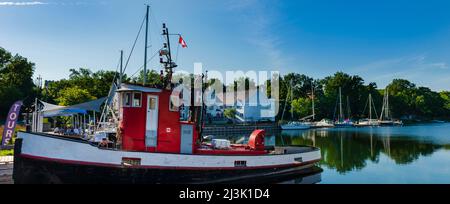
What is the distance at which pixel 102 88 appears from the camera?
185 feet

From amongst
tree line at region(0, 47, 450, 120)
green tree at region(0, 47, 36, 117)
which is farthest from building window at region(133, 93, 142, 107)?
green tree at region(0, 47, 36, 117)

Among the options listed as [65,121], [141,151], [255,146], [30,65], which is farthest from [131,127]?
[30,65]

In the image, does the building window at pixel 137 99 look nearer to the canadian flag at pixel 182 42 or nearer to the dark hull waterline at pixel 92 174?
the dark hull waterline at pixel 92 174

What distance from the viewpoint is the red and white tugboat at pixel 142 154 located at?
12086 mm

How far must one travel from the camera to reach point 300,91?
105188mm

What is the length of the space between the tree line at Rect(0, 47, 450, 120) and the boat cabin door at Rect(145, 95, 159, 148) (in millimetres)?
31178

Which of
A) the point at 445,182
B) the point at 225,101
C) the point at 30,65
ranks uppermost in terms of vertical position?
the point at 30,65

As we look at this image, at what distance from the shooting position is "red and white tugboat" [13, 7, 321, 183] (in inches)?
476

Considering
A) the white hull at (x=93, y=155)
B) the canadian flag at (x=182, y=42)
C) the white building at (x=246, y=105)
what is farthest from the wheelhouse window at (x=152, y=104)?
the white building at (x=246, y=105)

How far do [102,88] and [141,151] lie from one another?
47.6m

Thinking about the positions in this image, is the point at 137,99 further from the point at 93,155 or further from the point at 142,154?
the point at 93,155

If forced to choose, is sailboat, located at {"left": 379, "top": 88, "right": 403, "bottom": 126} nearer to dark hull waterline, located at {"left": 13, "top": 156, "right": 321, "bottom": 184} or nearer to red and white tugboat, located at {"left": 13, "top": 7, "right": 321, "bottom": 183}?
red and white tugboat, located at {"left": 13, "top": 7, "right": 321, "bottom": 183}

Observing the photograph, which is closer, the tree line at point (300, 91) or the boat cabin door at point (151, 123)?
the boat cabin door at point (151, 123)
